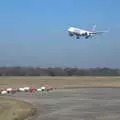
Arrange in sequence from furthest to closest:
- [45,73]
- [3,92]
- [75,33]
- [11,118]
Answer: [45,73], [75,33], [3,92], [11,118]

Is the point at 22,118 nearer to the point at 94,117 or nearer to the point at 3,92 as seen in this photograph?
the point at 94,117

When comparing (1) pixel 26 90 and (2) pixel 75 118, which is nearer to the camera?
(2) pixel 75 118

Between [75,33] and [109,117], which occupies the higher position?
[75,33]

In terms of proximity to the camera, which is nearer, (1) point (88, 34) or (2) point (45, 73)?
(1) point (88, 34)

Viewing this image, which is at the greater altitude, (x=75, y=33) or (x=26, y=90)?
(x=75, y=33)

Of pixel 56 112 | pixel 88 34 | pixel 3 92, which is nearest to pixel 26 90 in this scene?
pixel 3 92

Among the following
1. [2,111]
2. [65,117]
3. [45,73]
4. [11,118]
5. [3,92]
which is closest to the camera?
[11,118]

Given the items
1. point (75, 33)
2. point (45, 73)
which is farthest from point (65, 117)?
point (45, 73)

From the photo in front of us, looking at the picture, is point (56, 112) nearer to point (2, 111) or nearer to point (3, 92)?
point (2, 111)

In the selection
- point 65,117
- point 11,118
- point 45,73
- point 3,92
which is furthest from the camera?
point 45,73

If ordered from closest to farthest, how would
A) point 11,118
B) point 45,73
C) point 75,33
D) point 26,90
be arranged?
1. point 11,118
2. point 26,90
3. point 75,33
4. point 45,73
